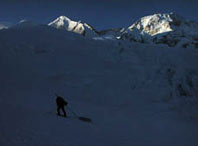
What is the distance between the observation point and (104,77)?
29203 mm

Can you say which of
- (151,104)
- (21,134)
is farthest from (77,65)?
(21,134)

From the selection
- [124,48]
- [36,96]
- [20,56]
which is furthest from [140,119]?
[20,56]

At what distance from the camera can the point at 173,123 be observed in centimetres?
2169

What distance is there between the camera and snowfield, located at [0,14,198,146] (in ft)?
72.5

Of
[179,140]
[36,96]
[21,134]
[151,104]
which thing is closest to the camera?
[21,134]

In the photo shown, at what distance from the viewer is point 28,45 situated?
3222 centimetres

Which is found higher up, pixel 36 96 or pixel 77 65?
pixel 77 65

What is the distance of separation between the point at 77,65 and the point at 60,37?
23.1 feet

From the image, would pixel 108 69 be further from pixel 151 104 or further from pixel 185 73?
pixel 185 73

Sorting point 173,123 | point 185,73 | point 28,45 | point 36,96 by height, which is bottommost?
point 173,123

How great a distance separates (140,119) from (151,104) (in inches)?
215

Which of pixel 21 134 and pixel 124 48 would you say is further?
pixel 124 48

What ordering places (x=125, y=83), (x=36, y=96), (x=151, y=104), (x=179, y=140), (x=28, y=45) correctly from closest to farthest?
(x=179, y=140)
(x=36, y=96)
(x=151, y=104)
(x=125, y=83)
(x=28, y=45)

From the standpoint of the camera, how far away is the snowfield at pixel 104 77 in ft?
72.5
